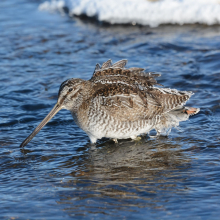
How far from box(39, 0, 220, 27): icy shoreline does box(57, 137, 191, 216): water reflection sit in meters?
6.36

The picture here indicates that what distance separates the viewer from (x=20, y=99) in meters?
8.04

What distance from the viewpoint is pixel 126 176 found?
5371 mm

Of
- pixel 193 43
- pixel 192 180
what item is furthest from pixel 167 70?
pixel 192 180

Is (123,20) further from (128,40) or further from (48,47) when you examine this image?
(48,47)

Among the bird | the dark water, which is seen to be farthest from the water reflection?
the bird

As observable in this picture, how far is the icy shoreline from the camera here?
11953mm

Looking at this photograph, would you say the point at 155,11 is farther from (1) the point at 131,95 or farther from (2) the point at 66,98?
(2) the point at 66,98

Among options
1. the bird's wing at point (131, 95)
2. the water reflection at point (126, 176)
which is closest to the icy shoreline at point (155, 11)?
the bird's wing at point (131, 95)

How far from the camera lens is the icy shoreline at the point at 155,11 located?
1195 cm

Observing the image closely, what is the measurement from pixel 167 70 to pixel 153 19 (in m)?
3.52

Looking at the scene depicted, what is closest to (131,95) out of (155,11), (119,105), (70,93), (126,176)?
(119,105)

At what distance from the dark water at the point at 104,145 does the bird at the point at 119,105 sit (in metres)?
0.29

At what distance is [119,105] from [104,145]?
763 millimetres

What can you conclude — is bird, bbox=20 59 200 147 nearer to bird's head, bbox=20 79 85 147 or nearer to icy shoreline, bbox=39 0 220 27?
bird's head, bbox=20 79 85 147
